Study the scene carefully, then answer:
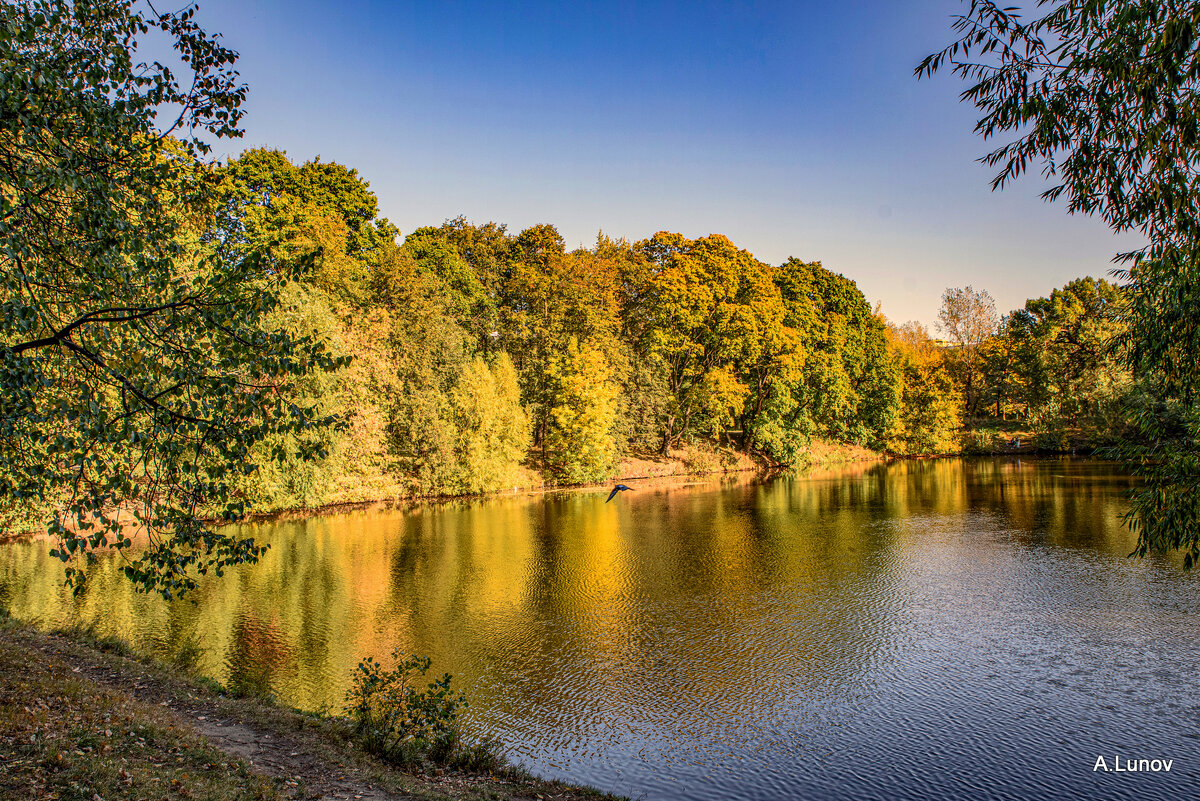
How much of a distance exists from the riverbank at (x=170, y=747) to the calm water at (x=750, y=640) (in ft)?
7.27

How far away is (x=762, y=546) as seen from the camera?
90.6 feet

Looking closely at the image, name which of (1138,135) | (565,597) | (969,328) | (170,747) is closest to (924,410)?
(969,328)

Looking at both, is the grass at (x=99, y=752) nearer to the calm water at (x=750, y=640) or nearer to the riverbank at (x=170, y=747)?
the riverbank at (x=170, y=747)

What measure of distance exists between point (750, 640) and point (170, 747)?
40.5 feet

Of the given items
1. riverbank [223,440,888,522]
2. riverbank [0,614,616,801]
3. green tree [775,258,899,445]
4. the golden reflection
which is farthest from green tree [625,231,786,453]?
riverbank [0,614,616,801]

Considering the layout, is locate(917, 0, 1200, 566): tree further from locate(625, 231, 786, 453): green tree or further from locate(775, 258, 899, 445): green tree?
locate(775, 258, 899, 445): green tree

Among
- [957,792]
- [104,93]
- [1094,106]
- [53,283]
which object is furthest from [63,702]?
[1094,106]

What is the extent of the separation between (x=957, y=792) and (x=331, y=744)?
911 cm

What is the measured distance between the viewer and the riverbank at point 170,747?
6.92 meters

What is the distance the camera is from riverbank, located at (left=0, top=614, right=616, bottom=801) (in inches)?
272

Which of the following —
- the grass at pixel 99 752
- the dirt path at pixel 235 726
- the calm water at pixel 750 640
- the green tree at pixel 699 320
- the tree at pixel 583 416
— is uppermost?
the green tree at pixel 699 320

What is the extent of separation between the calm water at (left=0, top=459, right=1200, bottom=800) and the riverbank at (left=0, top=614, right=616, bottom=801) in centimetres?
222

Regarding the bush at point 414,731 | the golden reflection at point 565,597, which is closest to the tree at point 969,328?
the golden reflection at point 565,597

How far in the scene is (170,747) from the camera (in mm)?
8125
